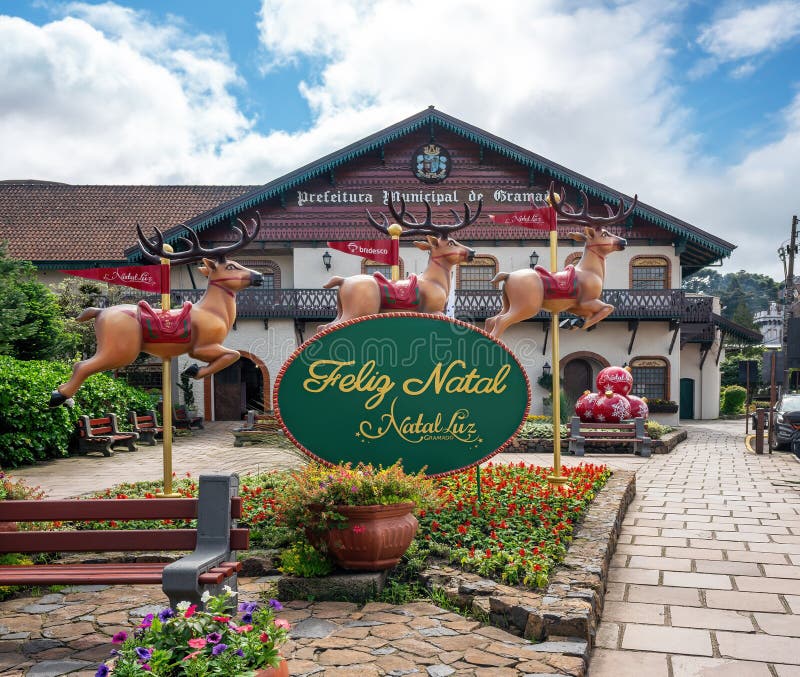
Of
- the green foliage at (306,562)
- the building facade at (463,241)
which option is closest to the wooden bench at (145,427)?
the building facade at (463,241)

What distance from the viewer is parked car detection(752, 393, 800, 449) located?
15672mm

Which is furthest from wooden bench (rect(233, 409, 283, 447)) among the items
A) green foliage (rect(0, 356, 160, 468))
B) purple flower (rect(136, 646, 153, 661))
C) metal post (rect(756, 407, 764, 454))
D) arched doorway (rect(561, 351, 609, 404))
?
arched doorway (rect(561, 351, 609, 404))

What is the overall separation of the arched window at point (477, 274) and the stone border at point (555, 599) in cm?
1852

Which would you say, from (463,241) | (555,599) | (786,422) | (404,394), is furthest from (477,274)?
(555,599)

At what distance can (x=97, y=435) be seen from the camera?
15.8 meters

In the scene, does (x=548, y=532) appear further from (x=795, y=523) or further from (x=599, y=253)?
(x=599, y=253)

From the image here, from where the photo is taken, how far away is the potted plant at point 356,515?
531 cm

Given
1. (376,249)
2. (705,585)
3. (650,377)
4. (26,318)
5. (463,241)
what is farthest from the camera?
(463,241)

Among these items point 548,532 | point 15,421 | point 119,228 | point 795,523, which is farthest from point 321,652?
point 119,228

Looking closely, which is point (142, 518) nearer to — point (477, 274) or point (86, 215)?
point (477, 274)

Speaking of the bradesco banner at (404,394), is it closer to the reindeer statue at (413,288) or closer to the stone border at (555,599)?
the stone border at (555,599)

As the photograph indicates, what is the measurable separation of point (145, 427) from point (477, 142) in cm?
1371

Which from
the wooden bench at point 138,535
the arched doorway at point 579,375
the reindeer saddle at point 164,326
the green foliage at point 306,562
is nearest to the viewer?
the wooden bench at point 138,535

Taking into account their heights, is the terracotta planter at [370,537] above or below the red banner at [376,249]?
below
